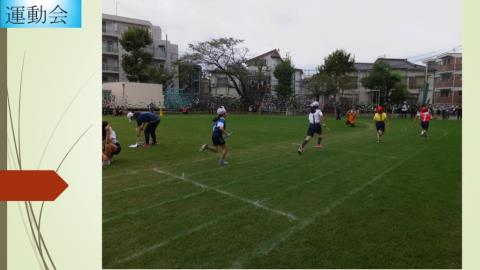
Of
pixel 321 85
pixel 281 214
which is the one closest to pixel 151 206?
pixel 281 214

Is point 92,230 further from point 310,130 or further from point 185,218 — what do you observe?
point 310,130

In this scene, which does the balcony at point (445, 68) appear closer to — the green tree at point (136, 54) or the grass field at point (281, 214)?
the green tree at point (136, 54)

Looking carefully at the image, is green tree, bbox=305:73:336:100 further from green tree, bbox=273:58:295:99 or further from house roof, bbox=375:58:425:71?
house roof, bbox=375:58:425:71

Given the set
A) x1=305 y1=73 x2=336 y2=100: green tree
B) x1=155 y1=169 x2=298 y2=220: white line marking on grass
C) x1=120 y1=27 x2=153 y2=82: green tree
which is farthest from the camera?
x1=305 y1=73 x2=336 y2=100: green tree

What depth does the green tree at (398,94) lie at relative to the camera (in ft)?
150

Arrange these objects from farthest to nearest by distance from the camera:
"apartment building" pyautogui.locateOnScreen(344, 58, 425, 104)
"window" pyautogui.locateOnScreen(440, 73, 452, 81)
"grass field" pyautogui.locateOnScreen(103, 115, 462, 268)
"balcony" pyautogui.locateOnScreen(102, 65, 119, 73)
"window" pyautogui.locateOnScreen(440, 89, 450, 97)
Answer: "apartment building" pyautogui.locateOnScreen(344, 58, 425, 104), "window" pyautogui.locateOnScreen(440, 89, 450, 97), "window" pyautogui.locateOnScreen(440, 73, 452, 81), "balcony" pyautogui.locateOnScreen(102, 65, 119, 73), "grass field" pyautogui.locateOnScreen(103, 115, 462, 268)

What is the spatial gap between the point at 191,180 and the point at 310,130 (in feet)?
19.5

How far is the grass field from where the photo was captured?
3855 millimetres

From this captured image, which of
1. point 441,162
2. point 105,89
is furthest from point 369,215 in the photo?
point 105,89

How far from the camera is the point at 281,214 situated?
5.19m

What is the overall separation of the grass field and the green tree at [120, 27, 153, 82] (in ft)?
109

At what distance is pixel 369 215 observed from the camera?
5148 mm

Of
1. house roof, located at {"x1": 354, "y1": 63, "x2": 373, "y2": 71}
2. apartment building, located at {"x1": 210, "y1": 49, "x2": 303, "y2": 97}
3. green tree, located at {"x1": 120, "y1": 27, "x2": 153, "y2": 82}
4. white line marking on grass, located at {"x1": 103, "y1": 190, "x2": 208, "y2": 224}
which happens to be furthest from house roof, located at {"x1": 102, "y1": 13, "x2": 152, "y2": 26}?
white line marking on grass, located at {"x1": 103, "y1": 190, "x2": 208, "y2": 224}

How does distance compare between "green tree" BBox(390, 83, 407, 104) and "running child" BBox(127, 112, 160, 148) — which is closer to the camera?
"running child" BBox(127, 112, 160, 148)
